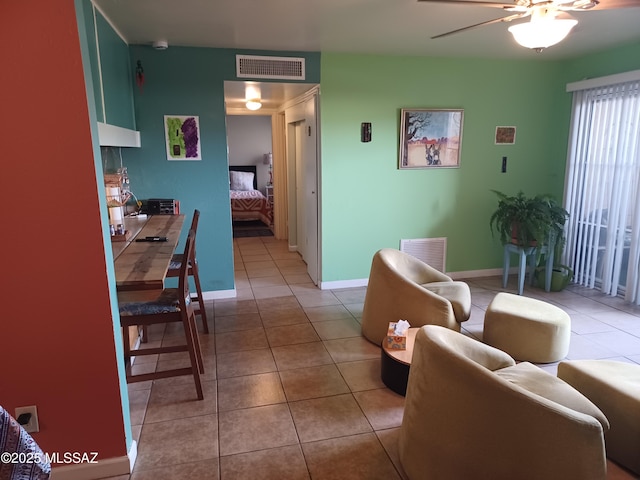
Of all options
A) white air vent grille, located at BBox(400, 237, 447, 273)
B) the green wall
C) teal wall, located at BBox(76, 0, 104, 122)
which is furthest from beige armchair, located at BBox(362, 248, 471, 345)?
the green wall

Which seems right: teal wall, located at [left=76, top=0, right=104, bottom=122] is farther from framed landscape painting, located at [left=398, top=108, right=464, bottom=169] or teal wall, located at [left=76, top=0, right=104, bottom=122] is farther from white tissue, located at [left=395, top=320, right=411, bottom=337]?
framed landscape painting, located at [left=398, top=108, right=464, bottom=169]

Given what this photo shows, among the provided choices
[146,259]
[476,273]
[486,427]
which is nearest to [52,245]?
[146,259]

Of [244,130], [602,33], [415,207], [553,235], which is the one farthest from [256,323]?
[244,130]

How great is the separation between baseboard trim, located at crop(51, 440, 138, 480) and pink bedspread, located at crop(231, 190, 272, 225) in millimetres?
6180

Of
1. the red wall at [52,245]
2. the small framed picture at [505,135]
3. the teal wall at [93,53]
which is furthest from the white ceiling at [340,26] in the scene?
the red wall at [52,245]

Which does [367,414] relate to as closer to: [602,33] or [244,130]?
[602,33]

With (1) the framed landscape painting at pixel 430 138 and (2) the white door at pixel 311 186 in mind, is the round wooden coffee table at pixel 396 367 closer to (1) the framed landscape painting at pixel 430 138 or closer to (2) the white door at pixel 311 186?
(2) the white door at pixel 311 186

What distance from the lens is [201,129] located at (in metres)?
3.98

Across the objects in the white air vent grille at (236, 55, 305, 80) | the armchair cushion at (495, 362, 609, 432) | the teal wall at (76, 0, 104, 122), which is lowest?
the armchair cushion at (495, 362, 609, 432)

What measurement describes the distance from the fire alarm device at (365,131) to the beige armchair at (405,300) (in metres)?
1.42

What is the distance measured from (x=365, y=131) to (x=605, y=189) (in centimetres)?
248

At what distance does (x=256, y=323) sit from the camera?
12.1 ft

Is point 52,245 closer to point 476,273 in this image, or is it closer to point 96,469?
point 96,469

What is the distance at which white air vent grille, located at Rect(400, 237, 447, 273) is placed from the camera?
4727 mm
